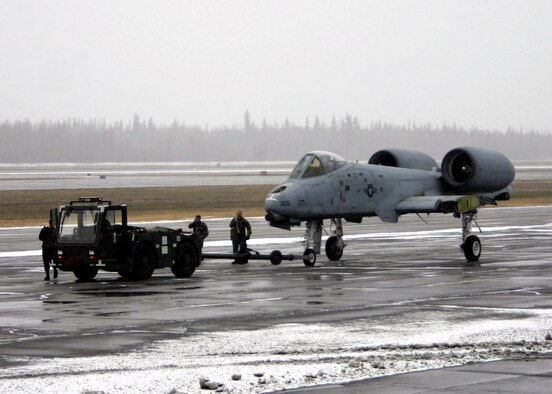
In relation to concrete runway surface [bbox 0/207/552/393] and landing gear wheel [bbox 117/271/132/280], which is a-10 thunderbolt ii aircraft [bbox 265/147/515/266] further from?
landing gear wheel [bbox 117/271/132/280]

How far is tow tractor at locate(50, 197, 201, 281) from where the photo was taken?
2981 cm

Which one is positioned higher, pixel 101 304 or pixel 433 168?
pixel 433 168

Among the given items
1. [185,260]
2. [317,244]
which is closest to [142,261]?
[185,260]

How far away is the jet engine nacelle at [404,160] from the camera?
39562 mm

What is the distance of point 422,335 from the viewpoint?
58.5 ft

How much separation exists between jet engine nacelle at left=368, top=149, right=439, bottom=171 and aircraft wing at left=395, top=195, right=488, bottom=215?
2.95m

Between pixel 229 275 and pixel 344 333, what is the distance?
1350 cm

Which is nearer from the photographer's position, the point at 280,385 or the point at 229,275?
the point at 280,385

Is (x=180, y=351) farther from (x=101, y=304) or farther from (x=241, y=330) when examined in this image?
(x=101, y=304)

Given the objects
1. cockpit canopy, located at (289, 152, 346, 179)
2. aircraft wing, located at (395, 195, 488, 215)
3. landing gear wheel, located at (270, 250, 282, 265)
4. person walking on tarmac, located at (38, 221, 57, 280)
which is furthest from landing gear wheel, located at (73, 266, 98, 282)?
aircraft wing, located at (395, 195, 488, 215)

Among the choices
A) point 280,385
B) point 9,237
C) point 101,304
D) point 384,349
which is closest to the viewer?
point 280,385

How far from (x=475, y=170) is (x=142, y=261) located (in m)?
12.5

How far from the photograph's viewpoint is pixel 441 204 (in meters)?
35.5

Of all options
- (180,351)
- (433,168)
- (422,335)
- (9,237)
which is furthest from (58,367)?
(9,237)
